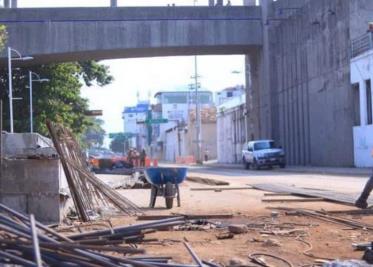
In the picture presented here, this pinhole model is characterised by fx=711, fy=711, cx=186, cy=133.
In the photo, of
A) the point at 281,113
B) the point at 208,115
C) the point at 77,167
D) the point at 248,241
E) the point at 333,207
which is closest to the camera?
the point at 248,241

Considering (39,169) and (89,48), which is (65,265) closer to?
(39,169)

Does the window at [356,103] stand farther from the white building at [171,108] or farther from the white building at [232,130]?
the white building at [171,108]

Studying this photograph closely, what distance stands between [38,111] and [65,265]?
45956 mm

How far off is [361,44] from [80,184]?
1326 inches

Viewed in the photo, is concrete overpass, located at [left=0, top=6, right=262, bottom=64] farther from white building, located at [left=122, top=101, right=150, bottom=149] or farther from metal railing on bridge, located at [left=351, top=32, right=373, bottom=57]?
white building, located at [left=122, top=101, right=150, bottom=149]

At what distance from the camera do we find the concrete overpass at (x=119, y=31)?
54844mm

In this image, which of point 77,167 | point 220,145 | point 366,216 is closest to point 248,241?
point 366,216

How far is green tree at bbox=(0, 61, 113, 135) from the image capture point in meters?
50.9

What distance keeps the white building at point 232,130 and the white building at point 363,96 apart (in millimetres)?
30227

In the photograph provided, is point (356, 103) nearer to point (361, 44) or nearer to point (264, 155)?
point (361, 44)

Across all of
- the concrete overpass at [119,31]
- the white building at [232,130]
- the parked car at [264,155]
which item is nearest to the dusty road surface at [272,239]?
the parked car at [264,155]

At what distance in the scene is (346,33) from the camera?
153ft

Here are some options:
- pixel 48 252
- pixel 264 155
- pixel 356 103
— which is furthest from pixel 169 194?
pixel 264 155

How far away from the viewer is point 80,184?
15.4m
